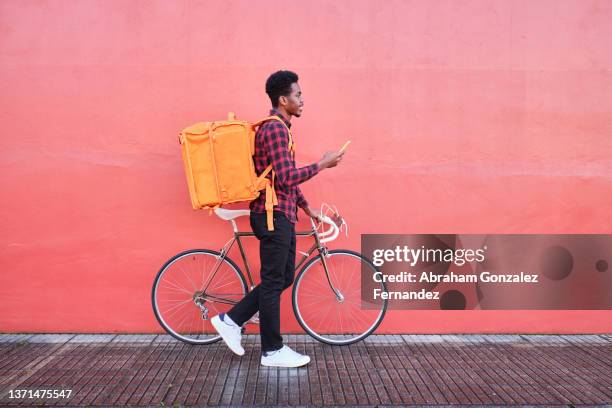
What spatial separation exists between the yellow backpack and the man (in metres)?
0.08

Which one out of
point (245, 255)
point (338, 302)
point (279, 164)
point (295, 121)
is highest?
point (295, 121)

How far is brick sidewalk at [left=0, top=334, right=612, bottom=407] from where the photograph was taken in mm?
3121

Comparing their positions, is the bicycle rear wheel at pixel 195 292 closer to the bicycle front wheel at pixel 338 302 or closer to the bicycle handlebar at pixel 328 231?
the bicycle front wheel at pixel 338 302

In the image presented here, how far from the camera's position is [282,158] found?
3.31 metres

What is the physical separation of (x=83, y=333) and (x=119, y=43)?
251 centimetres

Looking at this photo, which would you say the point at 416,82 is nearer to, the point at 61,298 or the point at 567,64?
the point at 567,64

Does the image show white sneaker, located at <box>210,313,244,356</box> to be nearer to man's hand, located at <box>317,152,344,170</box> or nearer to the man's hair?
man's hand, located at <box>317,152,344,170</box>

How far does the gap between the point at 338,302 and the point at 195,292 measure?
1.20m

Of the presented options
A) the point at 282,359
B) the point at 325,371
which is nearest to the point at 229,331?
the point at 282,359

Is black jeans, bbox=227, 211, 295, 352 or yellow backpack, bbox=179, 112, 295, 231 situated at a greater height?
yellow backpack, bbox=179, 112, 295, 231

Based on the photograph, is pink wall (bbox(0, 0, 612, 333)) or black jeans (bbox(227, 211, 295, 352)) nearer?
black jeans (bbox(227, 211, 295, 352))

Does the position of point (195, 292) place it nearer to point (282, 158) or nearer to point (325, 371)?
point (325, 371)

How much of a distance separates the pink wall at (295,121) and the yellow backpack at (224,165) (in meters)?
0.74

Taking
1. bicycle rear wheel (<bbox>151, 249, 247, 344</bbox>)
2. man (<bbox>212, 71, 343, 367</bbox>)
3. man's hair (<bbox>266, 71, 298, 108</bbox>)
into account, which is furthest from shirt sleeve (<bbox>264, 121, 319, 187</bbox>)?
bicycle rear wheel (<bbox>151, 249, 247, 344</bbox>)
